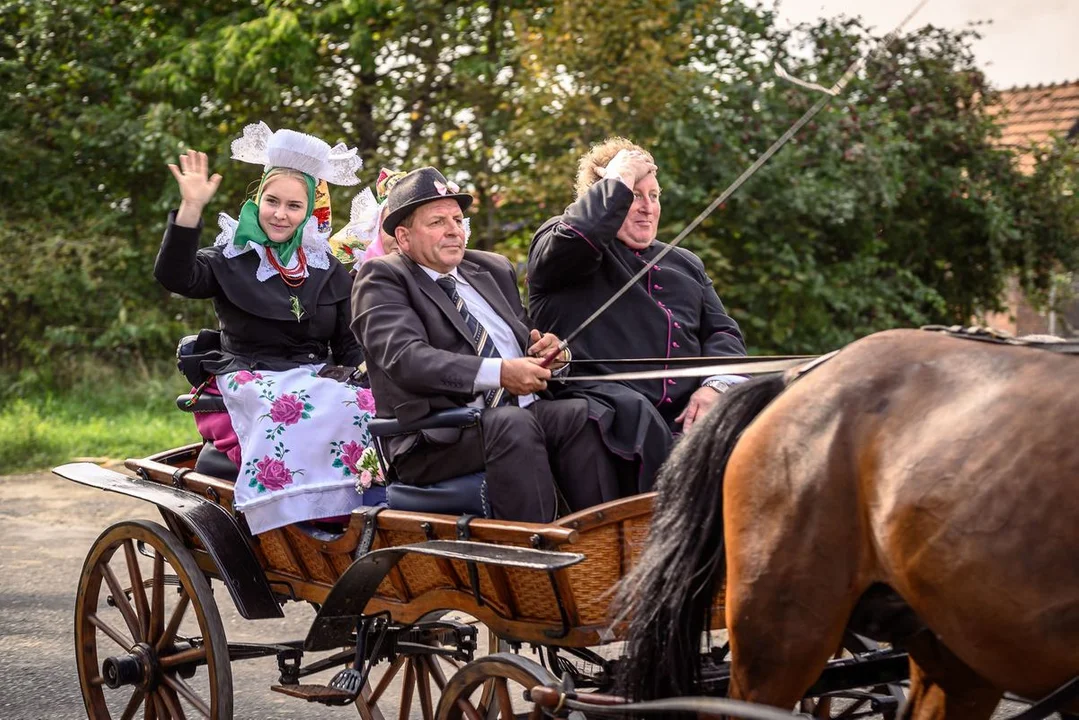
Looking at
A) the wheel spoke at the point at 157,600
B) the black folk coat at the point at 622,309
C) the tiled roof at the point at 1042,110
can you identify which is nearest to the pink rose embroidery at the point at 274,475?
the wheel spoke at the point at 157,600

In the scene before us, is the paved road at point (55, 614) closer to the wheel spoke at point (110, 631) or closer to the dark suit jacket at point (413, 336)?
the wheel spoke at point (110, 631)

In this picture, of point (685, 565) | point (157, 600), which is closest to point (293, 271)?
point (157, 600)

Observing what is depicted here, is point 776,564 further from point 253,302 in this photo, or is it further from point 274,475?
point 253,302

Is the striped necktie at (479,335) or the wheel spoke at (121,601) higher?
the striped necktie at (479,335)

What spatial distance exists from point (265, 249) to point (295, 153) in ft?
1.17

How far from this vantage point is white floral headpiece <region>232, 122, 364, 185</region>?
4.34m

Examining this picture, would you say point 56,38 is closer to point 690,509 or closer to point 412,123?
point 412,123

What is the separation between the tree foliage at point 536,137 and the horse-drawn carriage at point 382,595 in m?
6.61

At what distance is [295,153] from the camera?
14.3 ft

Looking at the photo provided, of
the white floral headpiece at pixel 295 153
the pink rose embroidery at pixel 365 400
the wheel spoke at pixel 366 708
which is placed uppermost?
the white floral headpiece at pixel 295 153

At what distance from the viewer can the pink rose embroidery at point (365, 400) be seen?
407 cm

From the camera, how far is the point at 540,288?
3930 millimetres

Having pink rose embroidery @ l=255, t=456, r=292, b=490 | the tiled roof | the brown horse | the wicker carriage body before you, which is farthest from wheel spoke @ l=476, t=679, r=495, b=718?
the tiled roof

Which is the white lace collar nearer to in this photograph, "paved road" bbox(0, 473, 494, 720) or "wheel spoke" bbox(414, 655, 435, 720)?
"wheel spoke" bbox(414, 655, 435, 720)
